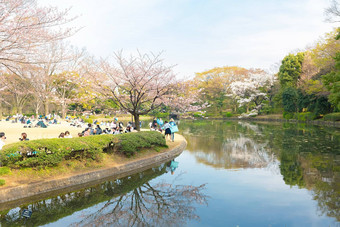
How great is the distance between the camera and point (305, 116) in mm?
39938

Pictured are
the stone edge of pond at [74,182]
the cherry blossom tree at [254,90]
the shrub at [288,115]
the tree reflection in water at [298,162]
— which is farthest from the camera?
the cherry blossom tree at [254,90]

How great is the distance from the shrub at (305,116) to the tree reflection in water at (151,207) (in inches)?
1400

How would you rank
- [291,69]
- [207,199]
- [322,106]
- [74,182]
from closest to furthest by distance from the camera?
Answer: [207,199]
[74,182]
[322,106]
[291,69]

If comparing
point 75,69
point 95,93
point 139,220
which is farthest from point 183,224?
point 75,69

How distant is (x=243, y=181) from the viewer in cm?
943

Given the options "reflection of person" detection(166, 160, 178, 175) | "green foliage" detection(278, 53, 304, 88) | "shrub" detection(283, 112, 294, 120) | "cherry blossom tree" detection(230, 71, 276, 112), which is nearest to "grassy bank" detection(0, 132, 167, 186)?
"reflection of person" detection(166, 160, 178, 175)

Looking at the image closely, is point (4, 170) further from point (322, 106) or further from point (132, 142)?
point (322, 106)

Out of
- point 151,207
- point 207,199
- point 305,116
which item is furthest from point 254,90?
point 151,207

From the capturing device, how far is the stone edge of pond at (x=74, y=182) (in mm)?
7353

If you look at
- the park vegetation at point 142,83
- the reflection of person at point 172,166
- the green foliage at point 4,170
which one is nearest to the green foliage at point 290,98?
the park vegetation at point 142,83

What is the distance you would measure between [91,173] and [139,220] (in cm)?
387

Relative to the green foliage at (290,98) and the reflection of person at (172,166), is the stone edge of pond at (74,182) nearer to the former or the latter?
the reflection of person at (172,166)

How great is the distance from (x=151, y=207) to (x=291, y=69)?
1714 inches

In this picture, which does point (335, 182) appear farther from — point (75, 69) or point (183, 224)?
point (75, 69)
